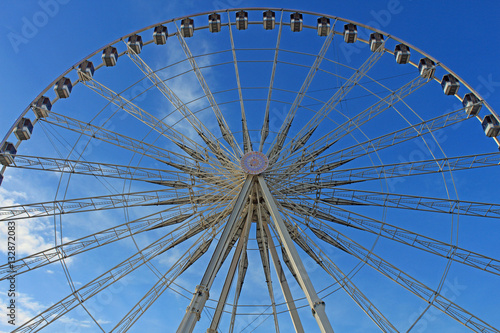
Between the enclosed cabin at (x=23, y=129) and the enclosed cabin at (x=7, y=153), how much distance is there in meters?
0.69

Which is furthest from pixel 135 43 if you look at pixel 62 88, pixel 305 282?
pixel 305 282

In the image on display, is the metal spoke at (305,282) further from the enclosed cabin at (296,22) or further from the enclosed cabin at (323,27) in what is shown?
the enclosed cabin at (296,22)

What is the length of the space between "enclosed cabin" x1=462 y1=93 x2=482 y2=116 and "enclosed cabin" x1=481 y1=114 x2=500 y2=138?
0.61 m

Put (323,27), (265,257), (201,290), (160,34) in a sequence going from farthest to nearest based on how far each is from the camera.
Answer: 1. (323,27)
2. (160,34)
3. (265,257)
4. (201,290)

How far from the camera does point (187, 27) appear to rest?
71.7ft

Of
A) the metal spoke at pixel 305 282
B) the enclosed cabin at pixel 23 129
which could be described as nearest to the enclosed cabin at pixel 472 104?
the metal spoke at pixel 305 282

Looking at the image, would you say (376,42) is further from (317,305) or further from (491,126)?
(317,305)

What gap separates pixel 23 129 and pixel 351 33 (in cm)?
1688

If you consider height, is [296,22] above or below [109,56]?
above

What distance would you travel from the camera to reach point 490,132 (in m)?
18.3

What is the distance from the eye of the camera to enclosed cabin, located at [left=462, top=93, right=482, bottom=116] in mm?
18422

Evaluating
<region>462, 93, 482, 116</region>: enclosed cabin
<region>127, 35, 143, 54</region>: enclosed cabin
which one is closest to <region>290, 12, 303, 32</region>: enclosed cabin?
<region>127, 35, 143, 54</region>: enclosed cabin

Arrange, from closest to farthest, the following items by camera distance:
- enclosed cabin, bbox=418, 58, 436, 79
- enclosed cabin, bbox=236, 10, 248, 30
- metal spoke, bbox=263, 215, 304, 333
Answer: metal spoke, bbox=263, 215, 304, 333
enclosed cabin, bbox=418, 58, 436, 79
enclosed cabin, bbox=236, 10, 248, 30

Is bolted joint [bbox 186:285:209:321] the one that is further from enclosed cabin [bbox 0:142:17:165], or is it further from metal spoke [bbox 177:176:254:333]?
enclosed cabin [bbox 0:142:17:165]
